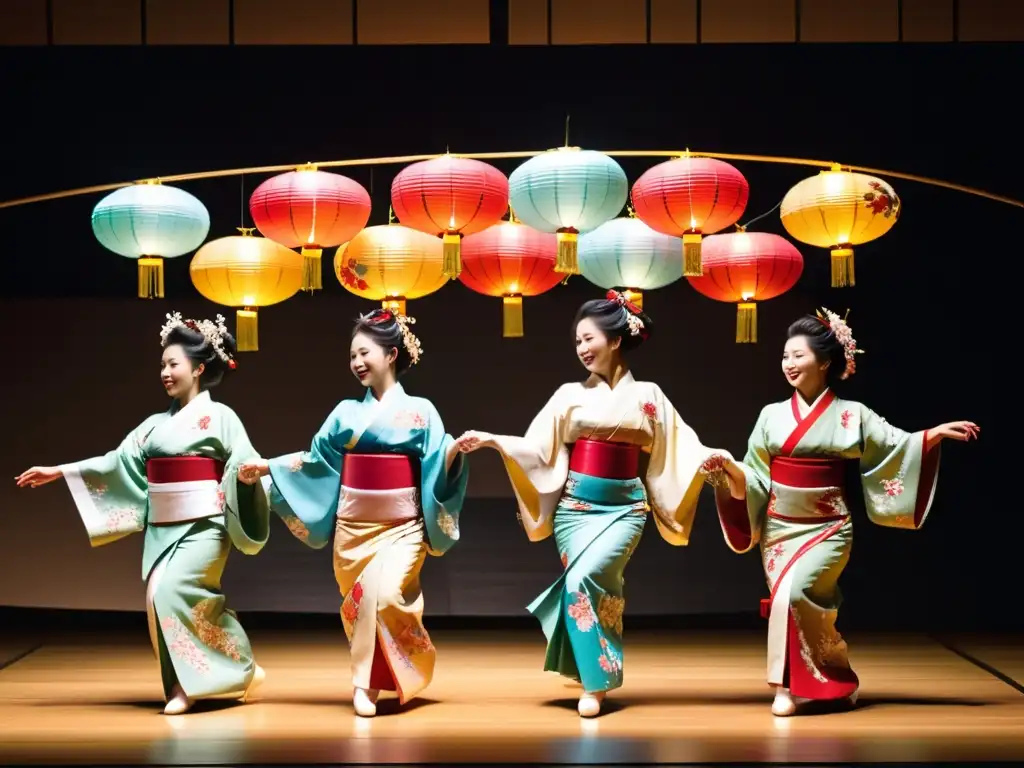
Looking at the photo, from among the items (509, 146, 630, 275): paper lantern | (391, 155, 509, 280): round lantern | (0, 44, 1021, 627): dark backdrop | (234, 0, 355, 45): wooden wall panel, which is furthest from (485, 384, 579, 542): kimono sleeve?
(234, 0, 355, 45): wooden wall panel

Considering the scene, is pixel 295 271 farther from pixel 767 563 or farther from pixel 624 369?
pixel 767 563

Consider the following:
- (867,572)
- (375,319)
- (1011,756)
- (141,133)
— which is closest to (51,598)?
(141,133)

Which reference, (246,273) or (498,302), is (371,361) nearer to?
(246,273)

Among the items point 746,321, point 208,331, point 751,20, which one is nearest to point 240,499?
point 208,331

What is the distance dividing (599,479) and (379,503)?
0.91 meters

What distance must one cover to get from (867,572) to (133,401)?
4.67m

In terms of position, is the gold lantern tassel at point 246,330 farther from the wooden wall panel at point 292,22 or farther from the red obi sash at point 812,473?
the red obi sash at point 812,473

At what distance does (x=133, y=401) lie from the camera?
834 cm

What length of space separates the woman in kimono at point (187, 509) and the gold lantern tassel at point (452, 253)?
103 cm

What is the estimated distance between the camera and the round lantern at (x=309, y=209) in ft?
19.3

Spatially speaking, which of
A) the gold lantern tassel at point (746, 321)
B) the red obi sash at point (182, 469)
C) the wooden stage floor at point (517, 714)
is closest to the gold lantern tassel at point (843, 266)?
the gold lantern tassel at point (746, 321)

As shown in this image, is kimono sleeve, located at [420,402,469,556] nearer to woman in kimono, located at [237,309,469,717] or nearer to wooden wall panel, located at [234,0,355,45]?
woman in kimono, located at [237,309,469,717]

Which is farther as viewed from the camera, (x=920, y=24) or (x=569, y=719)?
(x=920, y=24)

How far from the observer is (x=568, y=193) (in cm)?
568
